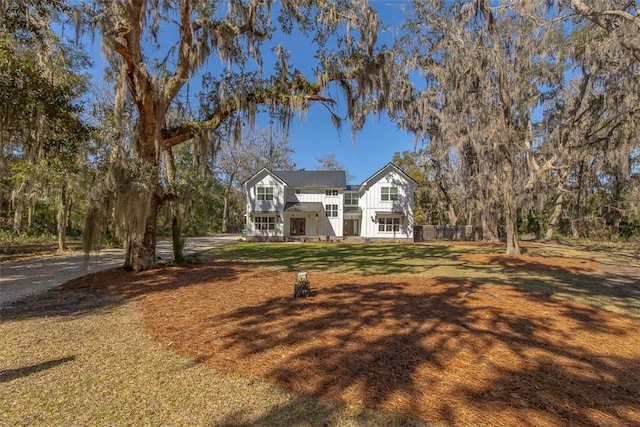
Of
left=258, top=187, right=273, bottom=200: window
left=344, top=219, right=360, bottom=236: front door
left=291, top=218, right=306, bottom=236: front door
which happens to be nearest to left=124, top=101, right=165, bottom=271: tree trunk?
left=258, top=187, right=273, bottom=200: window

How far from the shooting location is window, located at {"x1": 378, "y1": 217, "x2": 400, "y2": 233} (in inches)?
981

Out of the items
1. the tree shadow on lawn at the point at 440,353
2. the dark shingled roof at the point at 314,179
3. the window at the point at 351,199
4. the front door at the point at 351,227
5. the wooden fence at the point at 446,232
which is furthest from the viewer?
the front door at the point at 351,227

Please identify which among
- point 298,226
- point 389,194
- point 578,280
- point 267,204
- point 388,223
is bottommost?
point 578,280

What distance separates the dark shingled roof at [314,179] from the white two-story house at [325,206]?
3.2 inches

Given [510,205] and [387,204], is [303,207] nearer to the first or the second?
[387,204]

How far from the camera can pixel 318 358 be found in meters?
3.19

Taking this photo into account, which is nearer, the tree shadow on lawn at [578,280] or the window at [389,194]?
the tree shadow on lawn at [578,280]

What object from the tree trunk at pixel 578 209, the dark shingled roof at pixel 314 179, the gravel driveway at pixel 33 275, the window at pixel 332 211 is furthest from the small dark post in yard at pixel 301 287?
the tree trunk at pixel 578 209

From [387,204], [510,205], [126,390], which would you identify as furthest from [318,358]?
[387,204]

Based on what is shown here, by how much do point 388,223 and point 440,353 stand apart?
22.0 metres

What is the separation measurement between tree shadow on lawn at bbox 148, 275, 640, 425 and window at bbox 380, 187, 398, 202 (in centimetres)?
1966

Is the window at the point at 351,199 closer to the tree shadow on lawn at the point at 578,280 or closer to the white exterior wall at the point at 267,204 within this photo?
the white exterior wall at the point at 267,204

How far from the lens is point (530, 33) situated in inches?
488

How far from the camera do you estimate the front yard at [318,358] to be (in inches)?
91.8
